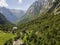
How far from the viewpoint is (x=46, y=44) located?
258 ft

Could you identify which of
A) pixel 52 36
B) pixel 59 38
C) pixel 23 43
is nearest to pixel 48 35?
pixel 52 36

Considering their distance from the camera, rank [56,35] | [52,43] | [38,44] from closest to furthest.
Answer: [52,43]
[38,44]
[56,35]

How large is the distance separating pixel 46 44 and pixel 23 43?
45.7 feet

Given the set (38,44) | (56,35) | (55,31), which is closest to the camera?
(38,44)

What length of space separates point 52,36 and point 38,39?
7.36 meters

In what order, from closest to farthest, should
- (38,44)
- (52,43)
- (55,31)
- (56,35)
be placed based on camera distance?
(52,43) → (38,44) → (56,35) → (55,31)

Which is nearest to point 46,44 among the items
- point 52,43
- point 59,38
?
point 52,43

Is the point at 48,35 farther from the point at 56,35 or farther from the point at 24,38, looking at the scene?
the point at 24,38

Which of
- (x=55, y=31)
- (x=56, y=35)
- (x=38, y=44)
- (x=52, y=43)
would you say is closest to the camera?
(x=52, y=43)

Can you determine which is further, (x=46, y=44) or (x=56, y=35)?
(x=56, y=35)

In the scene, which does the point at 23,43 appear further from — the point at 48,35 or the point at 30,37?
the point at 48,35

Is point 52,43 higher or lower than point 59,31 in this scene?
lower

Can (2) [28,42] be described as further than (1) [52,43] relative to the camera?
Yes

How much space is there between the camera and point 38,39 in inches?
3546
